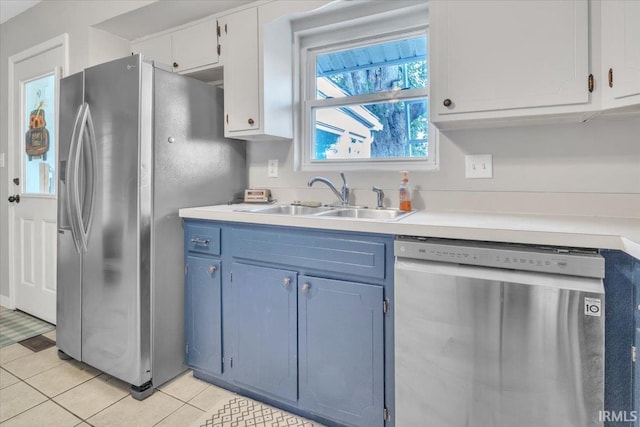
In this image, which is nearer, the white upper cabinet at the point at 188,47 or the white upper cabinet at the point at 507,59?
the white upper cabinet at the point at 507,59

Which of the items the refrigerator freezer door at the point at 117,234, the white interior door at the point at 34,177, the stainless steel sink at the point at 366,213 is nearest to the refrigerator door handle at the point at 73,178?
the refrigerator freezer door at the point at 117,234

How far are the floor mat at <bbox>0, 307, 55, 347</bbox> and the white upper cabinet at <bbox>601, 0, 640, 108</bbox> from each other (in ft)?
11.9

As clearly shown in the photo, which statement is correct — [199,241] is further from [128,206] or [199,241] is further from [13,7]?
[13,7]

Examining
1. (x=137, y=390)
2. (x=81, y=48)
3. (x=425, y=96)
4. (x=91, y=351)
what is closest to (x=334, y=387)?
(x=137, y=390)

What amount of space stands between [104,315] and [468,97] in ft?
7.02

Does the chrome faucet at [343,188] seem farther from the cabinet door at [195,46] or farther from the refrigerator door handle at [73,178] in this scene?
the refrigerator door handle at [73,178]

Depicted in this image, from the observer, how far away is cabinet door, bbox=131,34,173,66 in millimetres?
2451

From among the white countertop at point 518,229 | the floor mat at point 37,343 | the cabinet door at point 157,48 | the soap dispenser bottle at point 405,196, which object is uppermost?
the cabinet door at point 157,48

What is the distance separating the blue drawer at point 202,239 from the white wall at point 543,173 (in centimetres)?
90

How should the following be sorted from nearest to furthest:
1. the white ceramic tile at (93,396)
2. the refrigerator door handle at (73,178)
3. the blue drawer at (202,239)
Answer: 1. the white ceramic tile at (93,396)
2. the blue drawer at (202,239)
3. the refrigerator door handle at (73,178)

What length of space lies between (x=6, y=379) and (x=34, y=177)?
1620 millimetres

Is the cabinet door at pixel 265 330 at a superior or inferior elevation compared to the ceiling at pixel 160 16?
inferior

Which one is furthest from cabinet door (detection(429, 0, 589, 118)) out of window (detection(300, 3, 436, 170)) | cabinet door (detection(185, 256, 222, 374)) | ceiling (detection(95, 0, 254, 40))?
cabinet door (detection(185, 256, 222, 374))

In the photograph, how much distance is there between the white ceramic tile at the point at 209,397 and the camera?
1.75 meters
